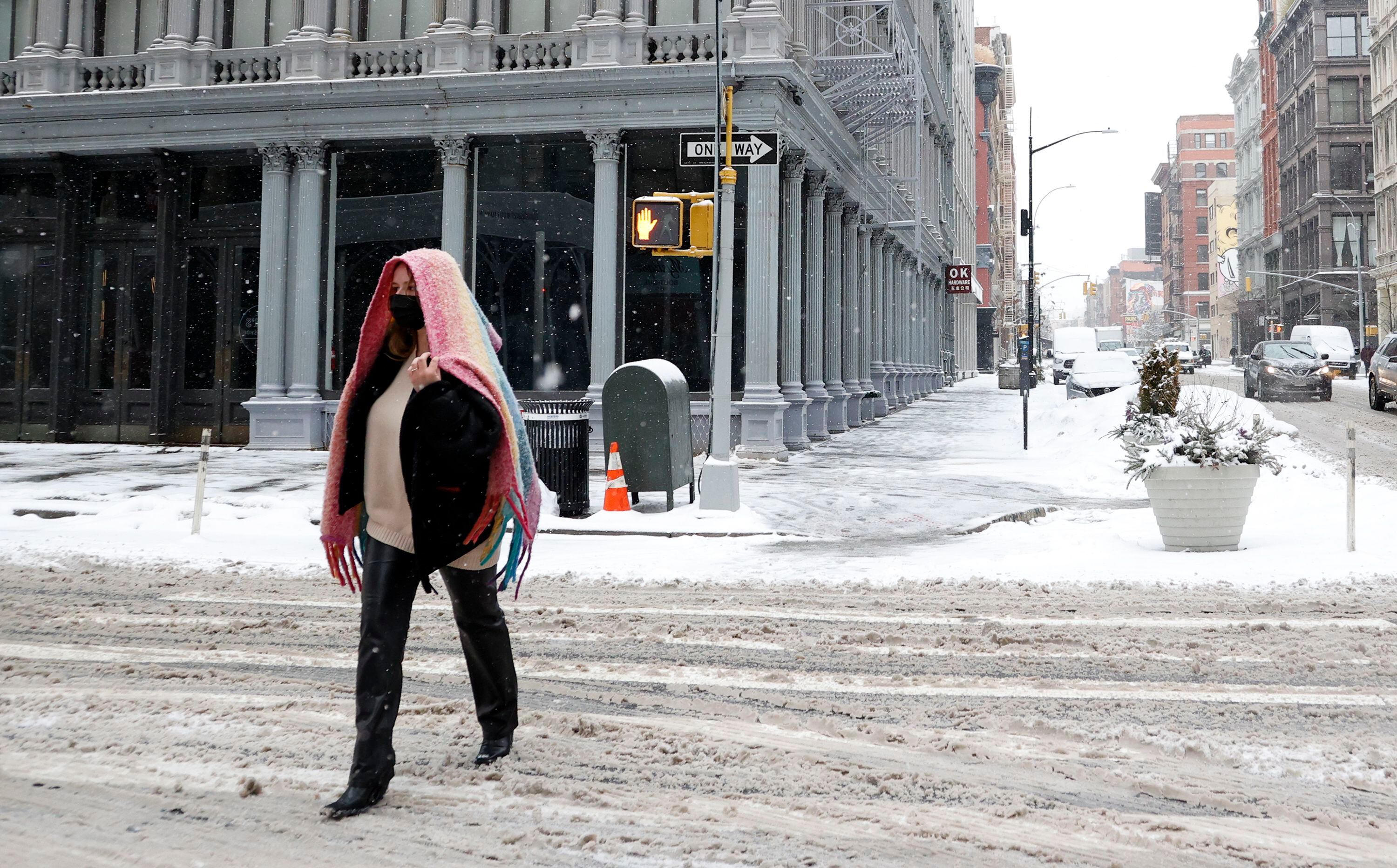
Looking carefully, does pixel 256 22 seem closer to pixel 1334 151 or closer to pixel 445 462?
pixel 445 462

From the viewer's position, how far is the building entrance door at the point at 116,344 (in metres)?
22.2

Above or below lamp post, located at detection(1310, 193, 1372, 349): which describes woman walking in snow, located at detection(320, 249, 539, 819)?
below

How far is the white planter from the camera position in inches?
365

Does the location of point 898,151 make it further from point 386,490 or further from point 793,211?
point 386,490

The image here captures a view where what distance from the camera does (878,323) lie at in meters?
31.3

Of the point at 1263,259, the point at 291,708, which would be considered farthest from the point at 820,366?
the point at 1263,259

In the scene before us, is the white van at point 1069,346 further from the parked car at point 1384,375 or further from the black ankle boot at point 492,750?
the black ankle boot at point 492,750

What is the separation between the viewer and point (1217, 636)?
21.0 ft

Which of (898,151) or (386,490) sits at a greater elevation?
(898,151)

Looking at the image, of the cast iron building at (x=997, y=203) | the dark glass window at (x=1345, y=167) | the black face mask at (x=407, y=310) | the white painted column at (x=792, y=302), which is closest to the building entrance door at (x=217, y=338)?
the white painted column at (x=792, y=302)

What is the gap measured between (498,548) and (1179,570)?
21.0 feet

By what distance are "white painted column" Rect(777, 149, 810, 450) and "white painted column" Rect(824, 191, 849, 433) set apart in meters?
3.31

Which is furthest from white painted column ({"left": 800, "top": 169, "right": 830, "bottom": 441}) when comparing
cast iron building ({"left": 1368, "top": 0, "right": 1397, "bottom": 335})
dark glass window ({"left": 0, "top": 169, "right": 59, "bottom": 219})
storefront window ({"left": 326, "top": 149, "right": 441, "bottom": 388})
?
cast iron building ({"left": 1368, "top": 0, "right": 1397, "bottom": 335})

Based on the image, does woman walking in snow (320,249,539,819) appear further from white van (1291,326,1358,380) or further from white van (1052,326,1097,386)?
white van (1052,326,1097,386)
